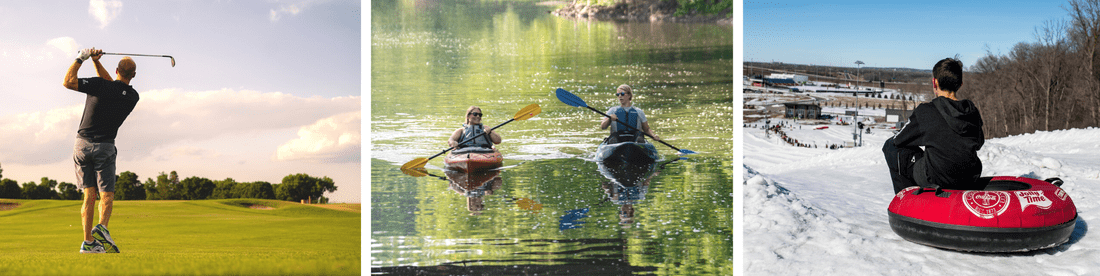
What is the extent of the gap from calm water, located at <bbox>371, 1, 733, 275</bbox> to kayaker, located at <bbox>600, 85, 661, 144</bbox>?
0.35 m

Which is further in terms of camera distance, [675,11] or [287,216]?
[675,11]

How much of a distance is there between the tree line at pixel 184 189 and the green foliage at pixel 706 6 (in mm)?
4167

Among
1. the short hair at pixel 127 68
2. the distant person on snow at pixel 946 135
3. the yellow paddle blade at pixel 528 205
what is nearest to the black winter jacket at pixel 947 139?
the distant person on snow at pixel 946 135

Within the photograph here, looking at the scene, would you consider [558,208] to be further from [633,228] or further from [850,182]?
[850,182]

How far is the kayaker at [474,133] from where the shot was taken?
529 centimetres

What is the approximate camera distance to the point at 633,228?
4.86 meters

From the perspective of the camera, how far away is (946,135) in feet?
11.0

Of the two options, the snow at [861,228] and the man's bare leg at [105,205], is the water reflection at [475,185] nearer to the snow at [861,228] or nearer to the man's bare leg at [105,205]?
the snow at [861,228]

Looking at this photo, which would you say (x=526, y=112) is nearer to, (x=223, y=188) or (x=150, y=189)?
(x=223, y=188)

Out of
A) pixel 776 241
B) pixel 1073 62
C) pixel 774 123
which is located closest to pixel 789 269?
pixel 776 241

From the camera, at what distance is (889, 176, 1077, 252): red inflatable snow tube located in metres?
3.24

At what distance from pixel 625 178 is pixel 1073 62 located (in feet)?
45.0

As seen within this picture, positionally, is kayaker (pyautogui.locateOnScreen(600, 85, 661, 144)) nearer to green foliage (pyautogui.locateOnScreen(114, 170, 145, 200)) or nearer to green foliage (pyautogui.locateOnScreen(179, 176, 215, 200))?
green foliage (pyautogui.locateOnScreen(179, 176, 215, 200))

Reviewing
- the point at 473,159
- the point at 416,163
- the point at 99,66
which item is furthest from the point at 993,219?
the point at 99,66
